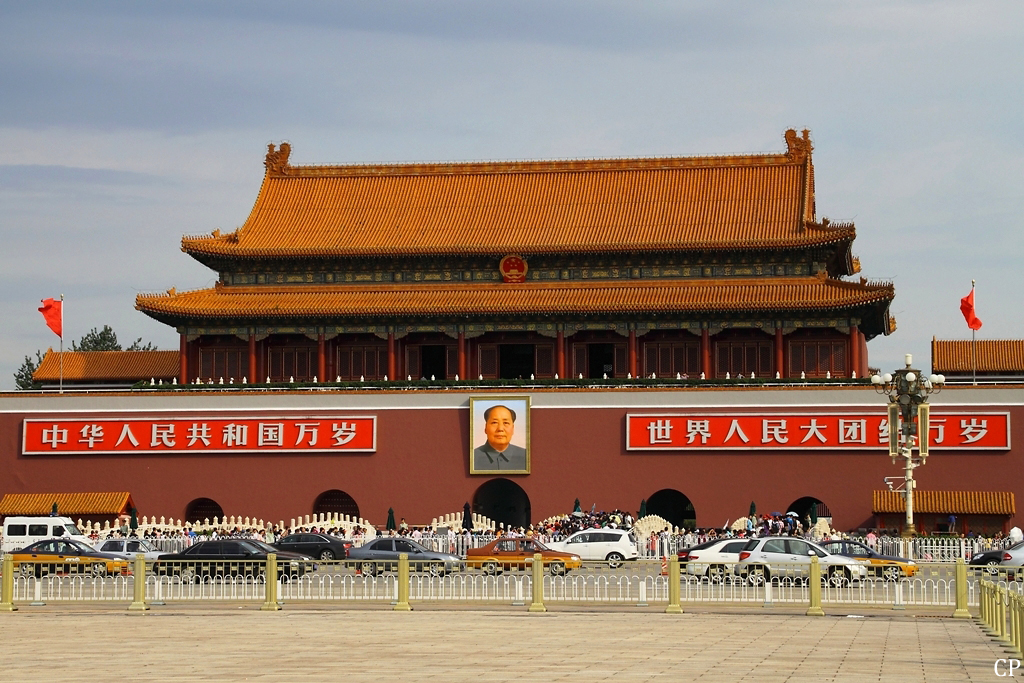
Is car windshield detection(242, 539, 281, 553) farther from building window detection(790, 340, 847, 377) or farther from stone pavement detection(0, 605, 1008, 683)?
building window detection(790, 340, 847, 377)

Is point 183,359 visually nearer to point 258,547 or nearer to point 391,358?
point 391,358

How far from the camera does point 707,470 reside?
40.2 meters

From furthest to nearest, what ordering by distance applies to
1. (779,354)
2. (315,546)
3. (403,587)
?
1. (779,354)
2. (315,546)
3. (403,587)

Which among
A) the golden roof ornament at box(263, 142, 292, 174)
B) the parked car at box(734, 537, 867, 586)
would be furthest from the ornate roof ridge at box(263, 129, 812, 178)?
the parked car at box(734, 537, 867, 586)

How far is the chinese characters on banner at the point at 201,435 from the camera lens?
41750 millimetres

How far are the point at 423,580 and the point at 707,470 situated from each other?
1665 centimetres

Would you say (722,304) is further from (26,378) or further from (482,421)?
(26,378)

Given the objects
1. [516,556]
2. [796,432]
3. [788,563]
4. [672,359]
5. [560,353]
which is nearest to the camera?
[788,563]

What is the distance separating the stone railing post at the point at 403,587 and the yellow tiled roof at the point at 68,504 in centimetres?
1986

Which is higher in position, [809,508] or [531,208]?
[531,208]

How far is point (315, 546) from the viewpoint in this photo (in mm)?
32750

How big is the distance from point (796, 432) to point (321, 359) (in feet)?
46.4

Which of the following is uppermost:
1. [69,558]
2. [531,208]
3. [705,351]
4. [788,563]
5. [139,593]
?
[531,208]

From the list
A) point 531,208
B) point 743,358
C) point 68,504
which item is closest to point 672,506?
point 743,358
